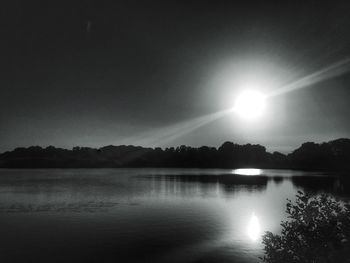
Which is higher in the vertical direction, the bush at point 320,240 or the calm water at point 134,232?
the bush at point 320,240

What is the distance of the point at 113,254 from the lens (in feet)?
121

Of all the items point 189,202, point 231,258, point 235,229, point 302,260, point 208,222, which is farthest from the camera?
point 189,202

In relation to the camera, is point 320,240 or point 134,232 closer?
point 320,240

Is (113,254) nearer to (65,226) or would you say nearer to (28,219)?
(65,226)

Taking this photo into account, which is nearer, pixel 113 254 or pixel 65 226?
pixel 113 254

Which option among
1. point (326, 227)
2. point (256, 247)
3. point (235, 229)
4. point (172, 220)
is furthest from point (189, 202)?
point (326, 227)

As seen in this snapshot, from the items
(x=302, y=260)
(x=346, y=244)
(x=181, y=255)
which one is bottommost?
(x=181, y=255)

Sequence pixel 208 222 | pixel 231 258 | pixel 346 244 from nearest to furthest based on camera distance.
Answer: pixel 346 244 → pixel 231 258 → pixel 208 222

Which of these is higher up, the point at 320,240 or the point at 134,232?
the point at 320,240

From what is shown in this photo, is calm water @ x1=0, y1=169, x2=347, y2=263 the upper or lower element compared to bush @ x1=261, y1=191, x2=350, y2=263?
lower

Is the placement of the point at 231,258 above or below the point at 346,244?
below

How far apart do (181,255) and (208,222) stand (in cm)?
2433

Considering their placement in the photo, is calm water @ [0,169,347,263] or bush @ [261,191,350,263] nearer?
bush @ [261,191,350,263]

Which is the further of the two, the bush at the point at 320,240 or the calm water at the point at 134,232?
the calm water at the point at 134,232
